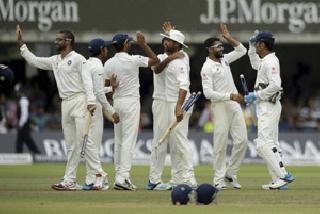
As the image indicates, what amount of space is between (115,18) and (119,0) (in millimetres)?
452

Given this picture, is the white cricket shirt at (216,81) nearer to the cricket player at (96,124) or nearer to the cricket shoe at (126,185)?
the cricket player at (96,124)

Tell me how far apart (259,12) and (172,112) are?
12.7 meters

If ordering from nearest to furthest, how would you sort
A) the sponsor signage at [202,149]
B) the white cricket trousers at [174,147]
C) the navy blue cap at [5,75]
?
1. the navy blue cap at [5,75]
2. the white cricket trousers at [174,147]
3. the sponsor signage at [202,149]

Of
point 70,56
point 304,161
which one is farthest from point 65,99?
point 304,161

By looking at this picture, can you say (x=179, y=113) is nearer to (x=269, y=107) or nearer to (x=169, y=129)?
(x=169, y=129)

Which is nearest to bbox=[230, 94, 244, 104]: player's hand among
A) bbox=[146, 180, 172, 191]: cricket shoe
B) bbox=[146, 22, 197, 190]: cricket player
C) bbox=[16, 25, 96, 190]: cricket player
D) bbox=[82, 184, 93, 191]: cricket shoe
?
bbox=[146, 22, 197, 190]: cricket player

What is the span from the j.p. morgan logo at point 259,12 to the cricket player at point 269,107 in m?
12.1

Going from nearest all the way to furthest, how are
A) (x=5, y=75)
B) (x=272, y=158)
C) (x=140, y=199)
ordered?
1. (x=5, y=75)
2. (x=140, y=199)
3. (x=272, y=158)

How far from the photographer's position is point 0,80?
15188mm

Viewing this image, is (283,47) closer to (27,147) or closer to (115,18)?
(115,18)

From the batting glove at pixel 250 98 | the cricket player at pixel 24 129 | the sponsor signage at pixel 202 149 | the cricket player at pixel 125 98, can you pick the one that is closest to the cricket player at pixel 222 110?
the batting glove at pixel 250 98

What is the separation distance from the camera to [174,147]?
17266mm

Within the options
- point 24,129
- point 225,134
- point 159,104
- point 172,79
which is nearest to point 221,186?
point 225,134

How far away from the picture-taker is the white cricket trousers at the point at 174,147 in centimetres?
1711
